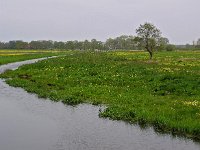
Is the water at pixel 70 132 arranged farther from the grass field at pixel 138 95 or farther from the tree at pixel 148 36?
the tree at pixel 148 36

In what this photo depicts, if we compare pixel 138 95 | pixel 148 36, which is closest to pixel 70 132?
pixel 138 95

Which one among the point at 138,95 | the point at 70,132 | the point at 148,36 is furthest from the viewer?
the point at 148,36

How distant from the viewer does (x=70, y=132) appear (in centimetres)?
2036

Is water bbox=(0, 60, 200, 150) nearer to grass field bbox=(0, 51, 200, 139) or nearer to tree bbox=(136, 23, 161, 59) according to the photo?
grass field bbox=(0, 51, 200, 139)

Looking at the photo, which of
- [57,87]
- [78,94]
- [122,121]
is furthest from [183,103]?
[57,87]

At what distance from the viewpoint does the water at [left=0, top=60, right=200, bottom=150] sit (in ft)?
58.3

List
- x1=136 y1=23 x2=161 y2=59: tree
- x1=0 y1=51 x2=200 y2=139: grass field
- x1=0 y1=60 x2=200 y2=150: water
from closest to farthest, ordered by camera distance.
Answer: x1=0 y1=60 x2=200 y2=150: water < x1=0 y1=51 x2=200 y2=139: grass field < x1=136 y1=23 x2=161 y2=59: tree

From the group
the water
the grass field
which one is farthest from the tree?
the water

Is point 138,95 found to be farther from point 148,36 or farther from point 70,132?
point 148,36

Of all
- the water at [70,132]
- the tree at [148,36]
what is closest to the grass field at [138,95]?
the water at [70,132]

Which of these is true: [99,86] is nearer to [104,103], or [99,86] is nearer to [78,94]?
[78,94]

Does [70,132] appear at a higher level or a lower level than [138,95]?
lower

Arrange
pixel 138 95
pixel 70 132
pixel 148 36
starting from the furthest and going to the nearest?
pixel 148 36
pixel 138 95
pixel 70 132

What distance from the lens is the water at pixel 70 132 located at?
17.8 metres
